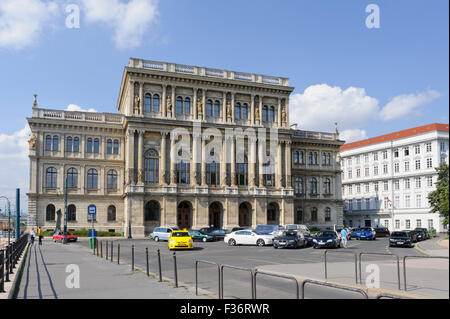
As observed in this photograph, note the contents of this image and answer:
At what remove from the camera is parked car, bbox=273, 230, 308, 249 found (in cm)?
3628


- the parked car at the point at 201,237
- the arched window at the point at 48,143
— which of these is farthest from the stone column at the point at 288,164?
the arched window at the point at 48,143

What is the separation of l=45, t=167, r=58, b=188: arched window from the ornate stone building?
128 millimetres

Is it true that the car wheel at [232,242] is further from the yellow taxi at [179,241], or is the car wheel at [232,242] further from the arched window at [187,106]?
the arched window at [187,106]

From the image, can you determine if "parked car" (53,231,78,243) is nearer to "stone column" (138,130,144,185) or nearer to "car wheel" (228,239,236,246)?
"stone column" (138,130,144,185)

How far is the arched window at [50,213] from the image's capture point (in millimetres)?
60156

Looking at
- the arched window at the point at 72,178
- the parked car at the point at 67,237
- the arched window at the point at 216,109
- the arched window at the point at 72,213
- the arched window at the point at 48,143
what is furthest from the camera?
the arched window at the point at 216,109

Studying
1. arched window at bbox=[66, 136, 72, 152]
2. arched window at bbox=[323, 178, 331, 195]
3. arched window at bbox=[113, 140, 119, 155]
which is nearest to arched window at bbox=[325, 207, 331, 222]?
arched window at bbox=[323, 178, 331, 195]

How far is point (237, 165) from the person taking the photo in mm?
65812

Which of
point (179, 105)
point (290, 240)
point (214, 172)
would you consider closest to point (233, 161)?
point (214, 172)

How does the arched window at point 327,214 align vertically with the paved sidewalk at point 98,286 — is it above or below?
below

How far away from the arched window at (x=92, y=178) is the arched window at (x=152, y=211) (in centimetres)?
866

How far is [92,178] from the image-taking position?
63344 millimetres

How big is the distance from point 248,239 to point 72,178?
31706 millimetres
